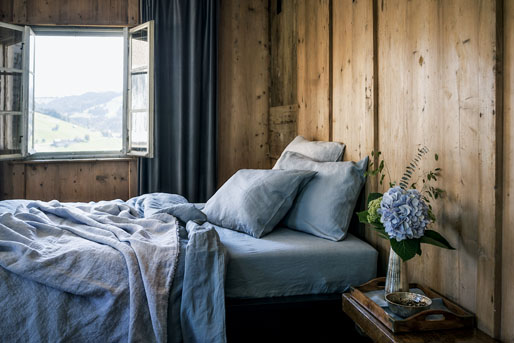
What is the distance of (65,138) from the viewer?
4.52 m

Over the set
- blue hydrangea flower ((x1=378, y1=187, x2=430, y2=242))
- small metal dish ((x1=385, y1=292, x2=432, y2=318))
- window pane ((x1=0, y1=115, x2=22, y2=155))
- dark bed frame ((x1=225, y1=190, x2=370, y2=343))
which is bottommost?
dark bed frame ((x1=225, y1=190, x2=370, y2=343))

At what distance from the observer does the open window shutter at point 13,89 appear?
4004 mm

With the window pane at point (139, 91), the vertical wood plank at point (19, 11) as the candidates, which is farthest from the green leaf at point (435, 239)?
the vertical wood plank at point (19, 11)

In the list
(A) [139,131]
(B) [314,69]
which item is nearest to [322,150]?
(B) [314,69]

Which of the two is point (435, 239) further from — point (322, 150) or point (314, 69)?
point (314, 69)

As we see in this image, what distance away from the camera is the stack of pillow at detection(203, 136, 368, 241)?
2316 mm

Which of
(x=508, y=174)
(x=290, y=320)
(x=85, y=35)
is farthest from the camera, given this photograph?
(x=85, y=35)

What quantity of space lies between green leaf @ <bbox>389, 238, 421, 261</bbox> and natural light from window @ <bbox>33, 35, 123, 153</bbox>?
3.63 m

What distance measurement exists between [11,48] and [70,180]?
1319mm

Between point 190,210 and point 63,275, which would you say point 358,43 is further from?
point 63,275

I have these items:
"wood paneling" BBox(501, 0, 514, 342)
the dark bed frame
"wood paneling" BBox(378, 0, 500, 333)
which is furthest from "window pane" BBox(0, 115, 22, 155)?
"wood paneling" BBox(501, 0, 514, 342)

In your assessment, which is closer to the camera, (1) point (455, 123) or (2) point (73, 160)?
(1) point (455, 123)

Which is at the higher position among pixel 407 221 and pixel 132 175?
pixel 132 175

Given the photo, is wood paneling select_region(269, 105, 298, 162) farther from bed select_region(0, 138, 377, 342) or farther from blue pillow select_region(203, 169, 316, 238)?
blue pillow select_region(203, 169, 316, 238)
